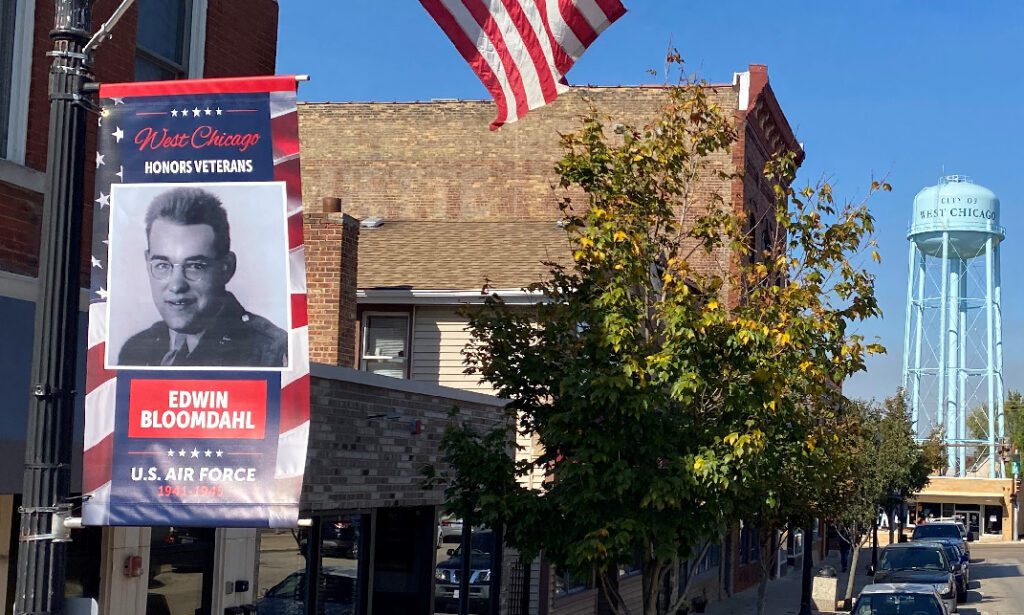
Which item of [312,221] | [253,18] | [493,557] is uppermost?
[253,18]

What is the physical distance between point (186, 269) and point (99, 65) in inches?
194

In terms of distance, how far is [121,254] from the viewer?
7.26 m

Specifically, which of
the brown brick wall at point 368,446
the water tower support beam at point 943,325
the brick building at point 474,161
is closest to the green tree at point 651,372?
the brown brick wall at point 368,446

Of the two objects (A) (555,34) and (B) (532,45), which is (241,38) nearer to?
(B) (532,45)

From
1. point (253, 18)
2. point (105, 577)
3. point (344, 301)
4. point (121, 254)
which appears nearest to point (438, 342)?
point (344, 301)

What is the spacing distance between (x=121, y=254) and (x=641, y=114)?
25.2 meters

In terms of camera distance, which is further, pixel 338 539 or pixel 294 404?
pixel 338 539

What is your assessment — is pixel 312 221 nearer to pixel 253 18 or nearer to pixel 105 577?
pixel 253 18

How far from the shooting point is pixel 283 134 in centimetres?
718

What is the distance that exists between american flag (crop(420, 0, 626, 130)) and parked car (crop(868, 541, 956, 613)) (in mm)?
22415

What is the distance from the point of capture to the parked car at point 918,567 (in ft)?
98.2

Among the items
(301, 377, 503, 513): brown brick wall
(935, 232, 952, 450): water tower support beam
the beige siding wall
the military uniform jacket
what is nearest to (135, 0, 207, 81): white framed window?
(301, 377, 503, 513): brown brick wall

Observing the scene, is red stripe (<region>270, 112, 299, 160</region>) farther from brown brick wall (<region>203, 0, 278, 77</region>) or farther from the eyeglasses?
brown brick wall (<region>203, 0, 278, 77</region>)

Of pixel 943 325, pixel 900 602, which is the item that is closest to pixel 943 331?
pixel 943 325
